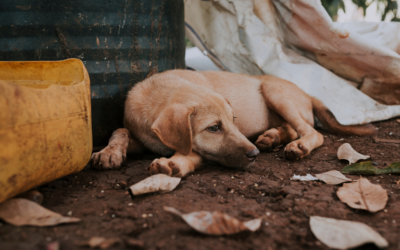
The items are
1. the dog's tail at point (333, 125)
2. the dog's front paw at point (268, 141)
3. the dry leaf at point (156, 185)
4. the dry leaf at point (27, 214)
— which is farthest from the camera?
the dog's tail at point (333, 125)

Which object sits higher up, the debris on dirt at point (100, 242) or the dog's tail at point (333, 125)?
the debris on dirt at point (100, 242)

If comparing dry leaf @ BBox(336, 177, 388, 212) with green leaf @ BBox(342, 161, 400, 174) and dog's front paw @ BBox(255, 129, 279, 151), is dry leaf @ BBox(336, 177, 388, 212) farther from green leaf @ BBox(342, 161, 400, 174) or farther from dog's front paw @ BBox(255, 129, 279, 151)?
dog's front paw @ BBox(255, 129, 279, 151)

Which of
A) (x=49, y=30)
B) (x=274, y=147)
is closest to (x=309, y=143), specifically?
(x=274, y=147)

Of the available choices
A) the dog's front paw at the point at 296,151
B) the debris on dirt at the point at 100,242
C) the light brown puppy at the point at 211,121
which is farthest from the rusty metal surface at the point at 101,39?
the debris on dirt at the point at 100,242

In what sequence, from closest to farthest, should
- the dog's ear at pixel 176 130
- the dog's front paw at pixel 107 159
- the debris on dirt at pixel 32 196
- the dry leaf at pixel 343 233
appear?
the dry leaf at pixel 343 233
the debris on dirt at pixel 32 196
the dog's ear at pixel 176 130
the dog's front paw at pixel 107 159

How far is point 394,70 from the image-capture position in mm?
4211

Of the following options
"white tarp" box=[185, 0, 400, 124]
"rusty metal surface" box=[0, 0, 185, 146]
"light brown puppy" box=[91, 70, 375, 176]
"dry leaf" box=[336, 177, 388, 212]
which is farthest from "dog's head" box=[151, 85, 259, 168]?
"white tarp" box=[185, 0, 400, 124]

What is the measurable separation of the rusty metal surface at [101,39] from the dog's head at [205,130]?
85 cm

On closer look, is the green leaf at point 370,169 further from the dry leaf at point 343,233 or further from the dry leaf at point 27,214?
the dry leaf at point 27,214

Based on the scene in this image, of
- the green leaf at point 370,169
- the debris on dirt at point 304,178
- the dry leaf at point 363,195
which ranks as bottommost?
the debris on dirt at point 304,178

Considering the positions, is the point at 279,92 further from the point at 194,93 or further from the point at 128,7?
the point at 128,7

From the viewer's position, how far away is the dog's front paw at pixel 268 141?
10.6 feet

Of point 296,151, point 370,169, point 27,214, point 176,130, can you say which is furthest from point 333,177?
point 27,214

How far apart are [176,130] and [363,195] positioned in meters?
1.38
